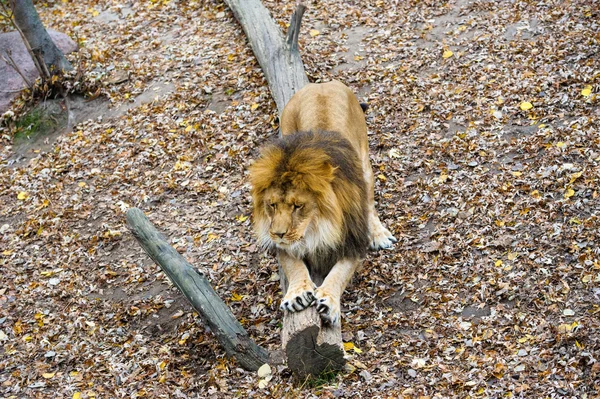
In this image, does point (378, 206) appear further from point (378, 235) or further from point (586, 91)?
point (586, 91)

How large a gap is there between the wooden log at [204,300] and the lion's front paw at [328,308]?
2.18ft

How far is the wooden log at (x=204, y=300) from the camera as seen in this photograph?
17.4 ft

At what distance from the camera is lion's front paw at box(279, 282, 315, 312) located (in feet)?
16.6

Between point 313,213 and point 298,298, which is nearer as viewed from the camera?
point 298,298

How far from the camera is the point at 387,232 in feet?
21.8

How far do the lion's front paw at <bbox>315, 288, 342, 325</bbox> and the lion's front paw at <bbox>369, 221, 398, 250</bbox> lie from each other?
144 centimetres

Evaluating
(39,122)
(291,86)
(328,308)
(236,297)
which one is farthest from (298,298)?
(39,122)

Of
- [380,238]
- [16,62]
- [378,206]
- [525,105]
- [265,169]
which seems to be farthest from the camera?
[16,62]

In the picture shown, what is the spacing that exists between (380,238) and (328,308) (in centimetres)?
167

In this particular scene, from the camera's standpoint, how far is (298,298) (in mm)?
5098

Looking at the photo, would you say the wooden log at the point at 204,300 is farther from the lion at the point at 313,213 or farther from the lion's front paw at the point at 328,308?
the lion's front paw at the point at 328,308

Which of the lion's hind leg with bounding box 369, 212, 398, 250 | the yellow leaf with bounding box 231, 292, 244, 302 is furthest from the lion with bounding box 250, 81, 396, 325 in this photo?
the yellow leaf with bounding box 231, 292, 244, 302

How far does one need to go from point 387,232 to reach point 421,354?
1648mm

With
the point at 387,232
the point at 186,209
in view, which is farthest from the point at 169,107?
the point at 387,232
